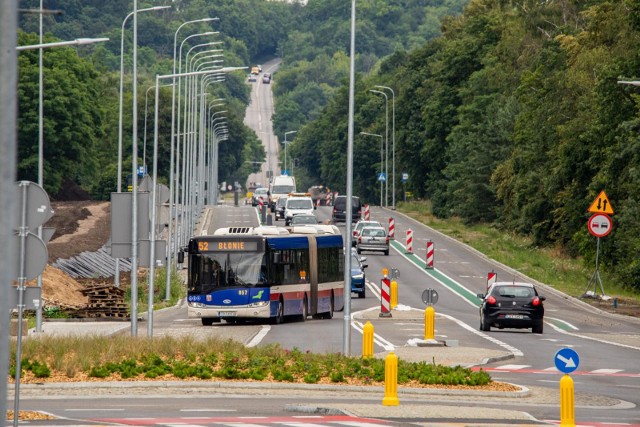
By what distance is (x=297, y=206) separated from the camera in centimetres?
10181

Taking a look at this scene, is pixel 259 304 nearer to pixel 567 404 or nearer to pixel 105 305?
pixel 105 305

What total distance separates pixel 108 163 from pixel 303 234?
10217 cm

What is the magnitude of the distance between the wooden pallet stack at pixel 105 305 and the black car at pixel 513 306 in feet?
38.2

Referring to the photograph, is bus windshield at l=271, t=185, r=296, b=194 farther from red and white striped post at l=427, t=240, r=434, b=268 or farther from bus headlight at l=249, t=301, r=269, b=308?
bus headlight at l=249, t=301, r=269, b=308

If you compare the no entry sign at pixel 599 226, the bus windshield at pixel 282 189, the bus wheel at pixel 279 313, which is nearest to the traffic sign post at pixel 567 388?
the bus wheel at pixel 279 313

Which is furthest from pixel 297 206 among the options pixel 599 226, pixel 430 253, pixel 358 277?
pixel 599 226

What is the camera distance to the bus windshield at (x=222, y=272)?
41.7 meters

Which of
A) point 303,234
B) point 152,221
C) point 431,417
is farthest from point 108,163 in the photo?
point 431,417

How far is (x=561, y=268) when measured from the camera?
70438 mm

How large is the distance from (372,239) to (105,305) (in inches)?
1337

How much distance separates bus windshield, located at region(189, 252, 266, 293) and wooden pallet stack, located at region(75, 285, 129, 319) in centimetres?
478

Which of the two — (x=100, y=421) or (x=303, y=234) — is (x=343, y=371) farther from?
(x=303, y=234)

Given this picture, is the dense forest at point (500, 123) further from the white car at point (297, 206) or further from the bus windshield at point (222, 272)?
the bus windshield at point (222, 272)

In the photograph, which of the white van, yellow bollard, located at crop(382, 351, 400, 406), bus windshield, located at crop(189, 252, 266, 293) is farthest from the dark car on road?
the white van
